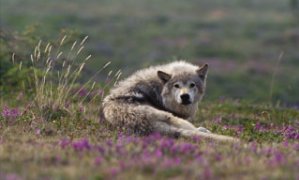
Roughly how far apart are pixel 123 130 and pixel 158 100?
1548mm

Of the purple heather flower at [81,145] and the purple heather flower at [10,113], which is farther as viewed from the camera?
the purple heather flower at [10,113]

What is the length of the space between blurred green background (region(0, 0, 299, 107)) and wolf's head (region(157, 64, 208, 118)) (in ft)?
46.8

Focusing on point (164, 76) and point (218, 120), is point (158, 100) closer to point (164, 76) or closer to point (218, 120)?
point (164, 76)

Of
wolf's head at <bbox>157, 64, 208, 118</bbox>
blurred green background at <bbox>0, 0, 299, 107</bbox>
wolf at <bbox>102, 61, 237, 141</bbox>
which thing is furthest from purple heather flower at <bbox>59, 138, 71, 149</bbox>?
blurred green background at <bbox>0, 0, 299, 107</bbox>


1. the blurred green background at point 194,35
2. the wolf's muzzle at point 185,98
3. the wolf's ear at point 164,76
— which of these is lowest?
the wolf's muzzle at point 185,98

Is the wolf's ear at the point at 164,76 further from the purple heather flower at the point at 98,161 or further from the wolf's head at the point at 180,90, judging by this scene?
the purple heather flower at the point at 98,161

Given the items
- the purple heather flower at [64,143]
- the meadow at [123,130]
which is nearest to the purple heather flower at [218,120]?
the meadow at [123,130]

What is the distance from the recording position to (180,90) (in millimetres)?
11492

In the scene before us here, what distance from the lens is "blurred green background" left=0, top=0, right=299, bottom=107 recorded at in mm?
32500

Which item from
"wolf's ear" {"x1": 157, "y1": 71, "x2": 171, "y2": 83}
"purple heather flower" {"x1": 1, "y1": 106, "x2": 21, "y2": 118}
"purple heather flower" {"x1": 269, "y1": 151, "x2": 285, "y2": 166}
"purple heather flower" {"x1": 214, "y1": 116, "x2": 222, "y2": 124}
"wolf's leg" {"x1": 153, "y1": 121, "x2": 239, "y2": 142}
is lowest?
"purple heather flower" {"x1": 269, "y1": 151, "x2": 285, "y2": 166}

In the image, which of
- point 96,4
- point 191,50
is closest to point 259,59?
point 191,50

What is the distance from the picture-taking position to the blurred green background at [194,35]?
3250 centimetres

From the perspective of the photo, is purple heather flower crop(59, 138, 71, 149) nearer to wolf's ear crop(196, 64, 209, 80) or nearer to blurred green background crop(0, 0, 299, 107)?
wolf's ear crop(196, 64, 209, 80)

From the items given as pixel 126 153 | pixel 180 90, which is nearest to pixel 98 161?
pixel 126 153
